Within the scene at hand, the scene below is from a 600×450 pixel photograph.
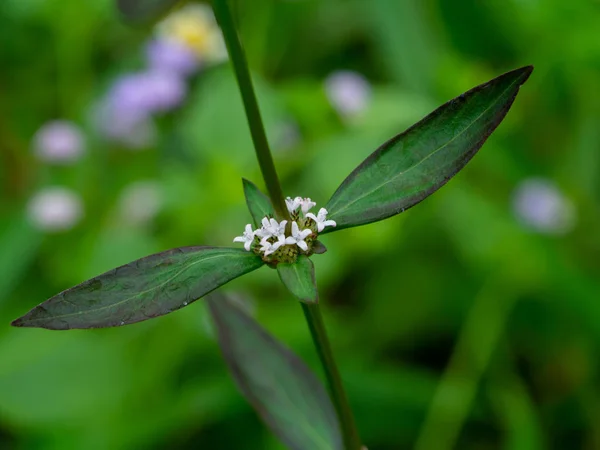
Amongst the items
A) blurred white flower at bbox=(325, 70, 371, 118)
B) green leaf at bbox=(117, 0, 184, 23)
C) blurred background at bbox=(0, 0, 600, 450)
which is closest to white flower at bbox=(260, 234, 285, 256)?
green leaf at bbox=(117, 0, 184, 23)

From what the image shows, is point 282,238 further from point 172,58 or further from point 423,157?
point 172,58

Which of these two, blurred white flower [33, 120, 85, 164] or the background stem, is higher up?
blurred white flower [33, 120, 85, 164]

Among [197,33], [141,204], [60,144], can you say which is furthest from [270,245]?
[197,33]

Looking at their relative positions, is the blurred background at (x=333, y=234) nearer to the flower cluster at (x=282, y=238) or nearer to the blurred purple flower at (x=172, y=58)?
the blurred purple flower at (x=172, y=58)

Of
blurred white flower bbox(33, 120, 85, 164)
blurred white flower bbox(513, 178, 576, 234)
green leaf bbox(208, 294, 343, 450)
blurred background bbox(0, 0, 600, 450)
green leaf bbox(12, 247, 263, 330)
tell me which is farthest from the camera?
blurred white flower bbox(33, 120, 85, 164)

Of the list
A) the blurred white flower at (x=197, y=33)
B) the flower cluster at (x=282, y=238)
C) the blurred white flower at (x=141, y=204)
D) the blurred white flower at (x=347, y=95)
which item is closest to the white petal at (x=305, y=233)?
the flower cluster at (x=282, y=238)

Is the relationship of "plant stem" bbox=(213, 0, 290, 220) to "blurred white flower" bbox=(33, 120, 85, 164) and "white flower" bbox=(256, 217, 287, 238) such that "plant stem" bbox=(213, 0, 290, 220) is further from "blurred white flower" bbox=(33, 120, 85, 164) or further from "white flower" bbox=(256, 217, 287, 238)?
"blurred white flower" bbox=(33, 120, 85, 164)
